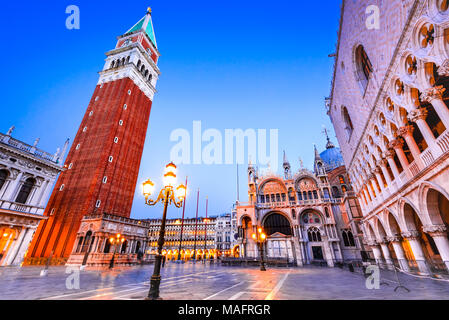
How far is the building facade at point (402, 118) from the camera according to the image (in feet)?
28.7

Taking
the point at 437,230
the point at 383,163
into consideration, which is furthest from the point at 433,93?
the point at 383,163

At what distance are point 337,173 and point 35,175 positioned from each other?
1825 inches

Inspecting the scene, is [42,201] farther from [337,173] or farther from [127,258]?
[337,173]

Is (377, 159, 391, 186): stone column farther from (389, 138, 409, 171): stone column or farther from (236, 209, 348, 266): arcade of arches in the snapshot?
(236, 209, 348, 266): arcade of arches

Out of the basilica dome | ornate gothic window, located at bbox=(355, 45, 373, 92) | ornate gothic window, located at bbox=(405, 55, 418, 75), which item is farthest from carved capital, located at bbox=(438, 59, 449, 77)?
the basilica dome

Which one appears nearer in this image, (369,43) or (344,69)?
(369,43)

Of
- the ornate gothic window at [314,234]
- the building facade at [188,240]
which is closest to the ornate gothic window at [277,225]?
the ornate gothic window at [314,234]

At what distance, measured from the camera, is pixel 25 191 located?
20.1 metres

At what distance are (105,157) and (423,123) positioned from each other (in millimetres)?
36480

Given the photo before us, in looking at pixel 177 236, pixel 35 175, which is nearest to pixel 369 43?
pixel 35 175

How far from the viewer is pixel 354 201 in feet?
94.5

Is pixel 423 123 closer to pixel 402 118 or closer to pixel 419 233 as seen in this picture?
pixel 402 118

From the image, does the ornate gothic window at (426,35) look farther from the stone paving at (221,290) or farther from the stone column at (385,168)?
the stone paving at (221,290)

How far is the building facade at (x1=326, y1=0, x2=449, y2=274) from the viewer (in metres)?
8.76
